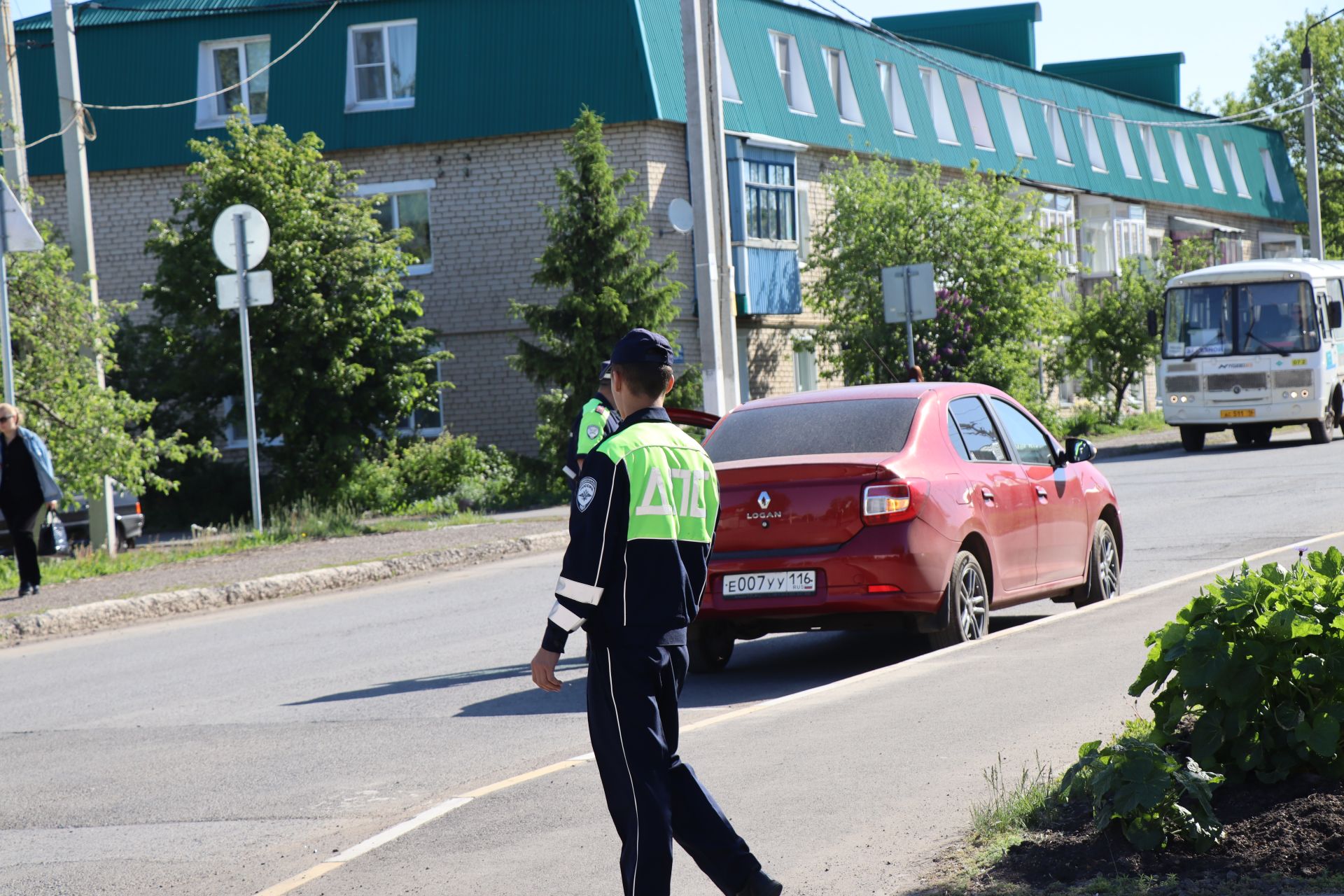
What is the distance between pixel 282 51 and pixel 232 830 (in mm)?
27301

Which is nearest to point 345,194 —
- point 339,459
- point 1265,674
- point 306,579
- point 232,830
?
point 339,459

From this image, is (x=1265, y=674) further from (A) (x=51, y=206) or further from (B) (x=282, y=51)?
(A) (x=51, y=206)

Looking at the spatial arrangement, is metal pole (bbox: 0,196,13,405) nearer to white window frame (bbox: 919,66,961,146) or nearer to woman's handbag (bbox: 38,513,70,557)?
woman's handbag (bbox: 38,513,70,557)

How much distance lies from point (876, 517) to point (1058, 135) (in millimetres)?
39292

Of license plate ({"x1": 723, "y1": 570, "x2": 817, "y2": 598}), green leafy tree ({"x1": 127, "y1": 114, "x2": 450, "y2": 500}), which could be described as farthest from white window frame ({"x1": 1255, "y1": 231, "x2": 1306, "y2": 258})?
license plate ({"x1": 723, "y1": 570, "x2": 817, "y2": 598})

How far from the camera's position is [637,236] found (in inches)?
1038

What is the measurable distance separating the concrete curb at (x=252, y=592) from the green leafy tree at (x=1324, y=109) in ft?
205

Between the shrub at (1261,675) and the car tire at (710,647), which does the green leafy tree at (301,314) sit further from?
the shrub at (1261,675)

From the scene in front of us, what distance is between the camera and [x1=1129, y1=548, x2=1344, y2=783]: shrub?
4.71 meters

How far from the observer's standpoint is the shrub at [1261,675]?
185 inches

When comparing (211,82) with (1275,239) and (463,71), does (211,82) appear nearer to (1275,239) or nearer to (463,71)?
(463,71)

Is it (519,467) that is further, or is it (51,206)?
(51,206)

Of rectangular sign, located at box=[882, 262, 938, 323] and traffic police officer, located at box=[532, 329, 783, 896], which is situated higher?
rectangular sign, located at box=[882, 262, 938, 323]

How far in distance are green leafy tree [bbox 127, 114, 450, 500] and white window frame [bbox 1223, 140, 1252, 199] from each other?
39.6 metres
